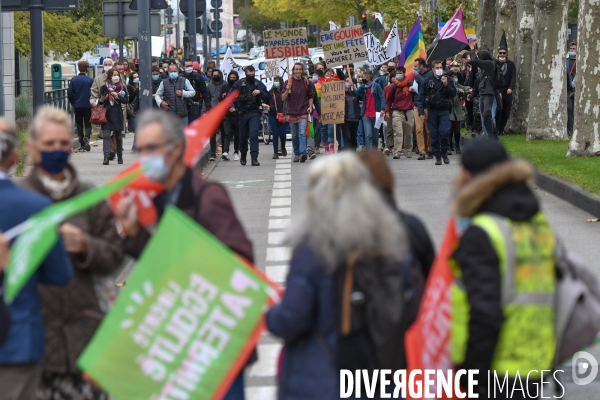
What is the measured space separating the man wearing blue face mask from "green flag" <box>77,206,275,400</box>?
1867cm

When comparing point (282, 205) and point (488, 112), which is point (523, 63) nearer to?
point (488, 112)

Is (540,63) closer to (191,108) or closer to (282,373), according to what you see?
(191,108)

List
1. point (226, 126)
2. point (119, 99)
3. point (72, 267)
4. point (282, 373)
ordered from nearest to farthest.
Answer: point (282, 373), point (72, 267), point (119, 99), point (226, 126)

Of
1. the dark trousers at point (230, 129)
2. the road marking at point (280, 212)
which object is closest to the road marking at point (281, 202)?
the road marking at point (280, 212)

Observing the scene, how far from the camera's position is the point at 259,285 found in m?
4.51

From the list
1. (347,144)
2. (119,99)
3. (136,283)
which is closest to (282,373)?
(136,283)

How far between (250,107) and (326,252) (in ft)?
63.5

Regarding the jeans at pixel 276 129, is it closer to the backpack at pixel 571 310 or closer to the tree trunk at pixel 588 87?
the tree trunk at pixel 588 87

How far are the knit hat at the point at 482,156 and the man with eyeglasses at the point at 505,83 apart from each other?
74.0ft

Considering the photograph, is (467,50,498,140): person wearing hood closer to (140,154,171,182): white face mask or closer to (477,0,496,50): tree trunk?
(477,0,496,50): tree trunk

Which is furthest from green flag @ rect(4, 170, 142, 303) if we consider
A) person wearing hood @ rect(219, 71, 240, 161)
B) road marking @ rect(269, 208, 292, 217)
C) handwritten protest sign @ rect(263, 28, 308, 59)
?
handwritten protest sign @ rect(263, 28, 308, 59)

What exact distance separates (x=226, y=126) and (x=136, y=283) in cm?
1986

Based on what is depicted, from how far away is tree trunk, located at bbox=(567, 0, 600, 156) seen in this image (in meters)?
20.8

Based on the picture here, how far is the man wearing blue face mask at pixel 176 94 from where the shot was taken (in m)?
23.1
